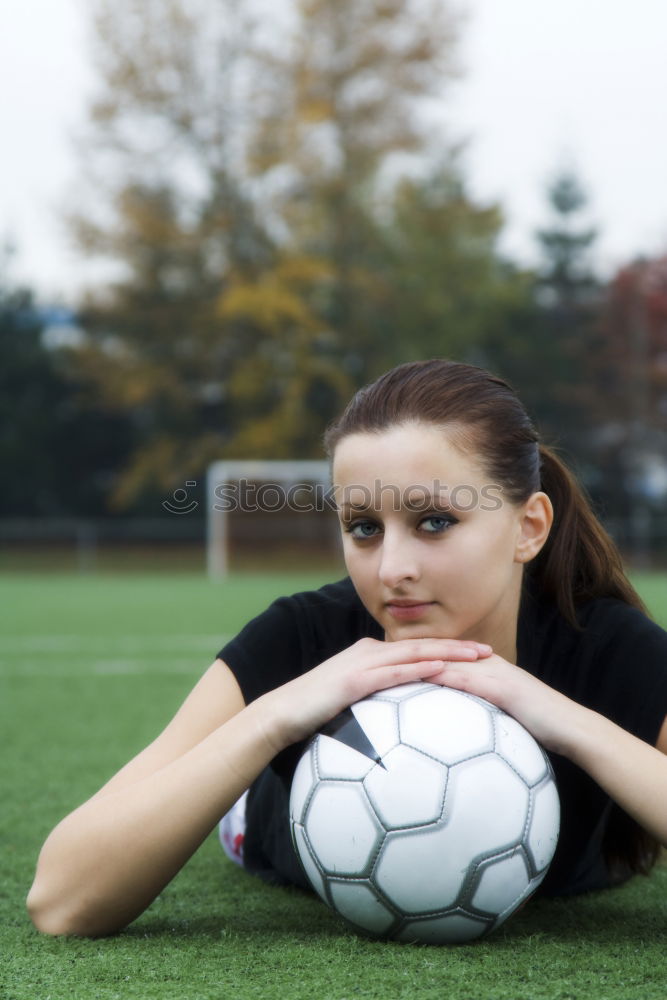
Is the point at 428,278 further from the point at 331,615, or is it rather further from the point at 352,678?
the point at 352,678

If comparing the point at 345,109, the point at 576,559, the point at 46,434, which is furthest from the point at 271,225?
the point at 576,559

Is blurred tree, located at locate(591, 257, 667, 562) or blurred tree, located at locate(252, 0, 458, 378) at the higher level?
blurred tree, located at locate(252, 0, 458, 378)

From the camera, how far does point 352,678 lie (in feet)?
7.29

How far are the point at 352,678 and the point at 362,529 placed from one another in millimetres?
290

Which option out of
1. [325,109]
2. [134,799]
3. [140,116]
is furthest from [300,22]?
[134,799]

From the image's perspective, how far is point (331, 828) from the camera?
85.1 inches

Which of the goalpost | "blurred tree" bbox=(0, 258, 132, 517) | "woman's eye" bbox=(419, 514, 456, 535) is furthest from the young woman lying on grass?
"blurred tree" bbox=(0, 258, 132, 517)

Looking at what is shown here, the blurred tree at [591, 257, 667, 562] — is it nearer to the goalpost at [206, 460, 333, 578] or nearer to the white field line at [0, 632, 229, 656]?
the goalpost at [206, 460, 333, 578]

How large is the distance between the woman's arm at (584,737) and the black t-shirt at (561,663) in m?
0.16

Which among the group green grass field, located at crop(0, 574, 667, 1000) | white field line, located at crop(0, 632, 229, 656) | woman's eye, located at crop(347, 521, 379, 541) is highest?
woman's eye, located at crop(347, 521, 379, 541)

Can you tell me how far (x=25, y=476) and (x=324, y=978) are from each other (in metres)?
28.6

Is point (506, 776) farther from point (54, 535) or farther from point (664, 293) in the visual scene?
point (664, 293)

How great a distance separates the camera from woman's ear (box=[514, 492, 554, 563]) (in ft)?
8.14

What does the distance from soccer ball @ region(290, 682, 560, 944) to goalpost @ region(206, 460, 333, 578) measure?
20.9m
